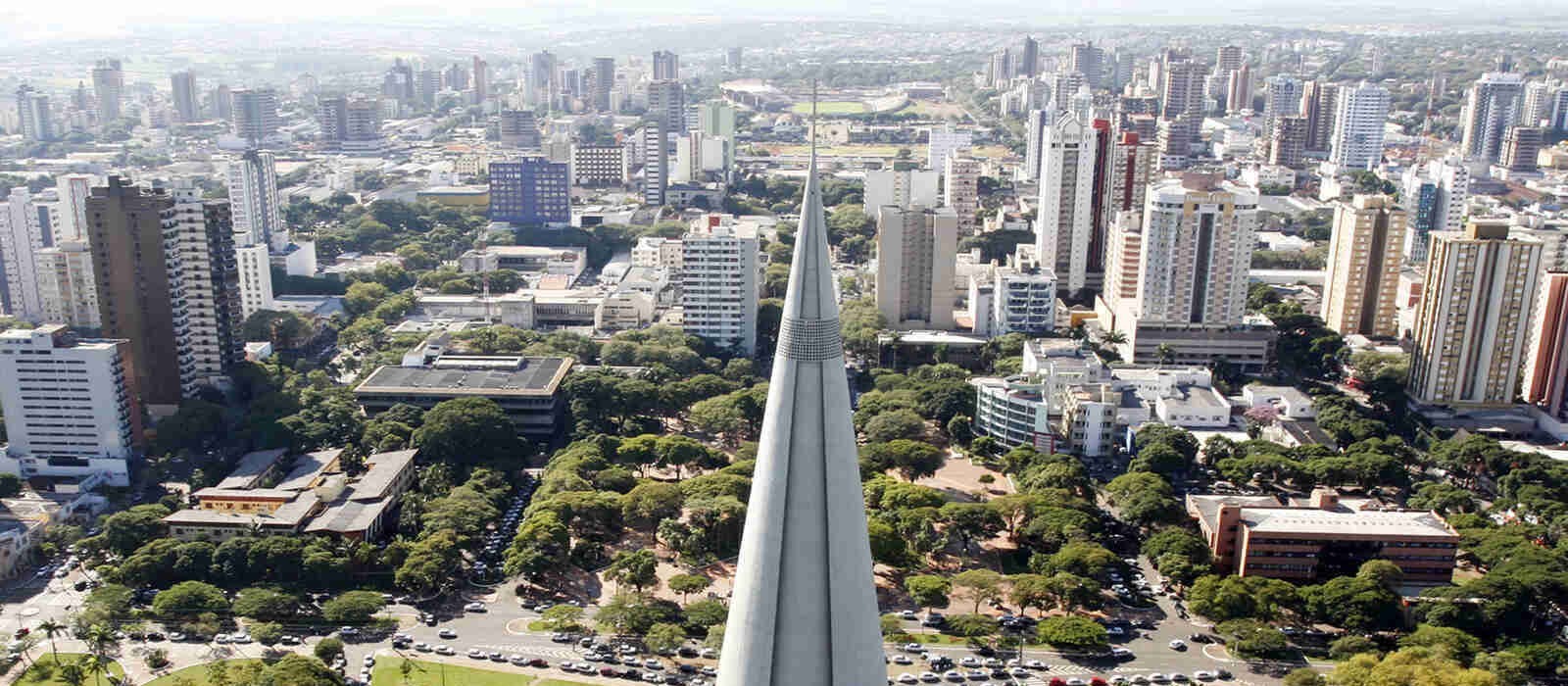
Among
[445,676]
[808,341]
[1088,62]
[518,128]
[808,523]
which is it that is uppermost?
[1088,62]

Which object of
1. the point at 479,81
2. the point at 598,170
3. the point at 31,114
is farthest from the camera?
the point at 479,81

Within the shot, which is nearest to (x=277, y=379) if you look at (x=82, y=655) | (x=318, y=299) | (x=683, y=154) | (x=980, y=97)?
(x=318, y=299)

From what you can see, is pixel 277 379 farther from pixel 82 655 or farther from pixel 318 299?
pixel 82 655

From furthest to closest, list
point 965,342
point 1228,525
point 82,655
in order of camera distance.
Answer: point 965,342
point 1228,525
point 82,655

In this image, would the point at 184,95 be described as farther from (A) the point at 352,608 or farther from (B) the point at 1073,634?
(B) the point at 1073,634

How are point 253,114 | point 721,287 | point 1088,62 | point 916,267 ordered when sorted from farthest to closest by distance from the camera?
point 1088,62 < point 253,114 < point 916,267 < point 721,287

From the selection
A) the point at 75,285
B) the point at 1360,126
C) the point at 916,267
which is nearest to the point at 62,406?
the point at 75,285

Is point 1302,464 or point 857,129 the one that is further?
point 857,129
